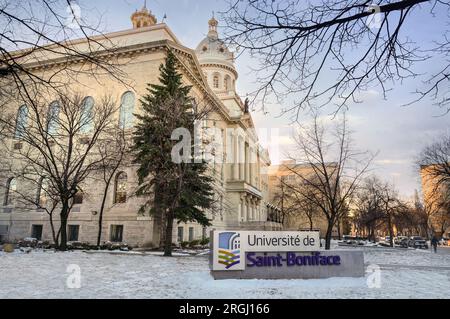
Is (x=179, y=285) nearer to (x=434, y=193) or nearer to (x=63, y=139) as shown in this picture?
(x=63, y=139)

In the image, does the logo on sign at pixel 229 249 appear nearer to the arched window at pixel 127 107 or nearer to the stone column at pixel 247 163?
the arched window at pixel 127 107

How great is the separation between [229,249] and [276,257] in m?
1.74

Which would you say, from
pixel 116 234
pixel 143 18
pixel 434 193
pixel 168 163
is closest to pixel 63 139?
pixel 116 234

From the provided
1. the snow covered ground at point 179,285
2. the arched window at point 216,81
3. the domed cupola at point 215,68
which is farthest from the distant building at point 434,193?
the arched window at point 216,81

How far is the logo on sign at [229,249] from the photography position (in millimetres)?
11005

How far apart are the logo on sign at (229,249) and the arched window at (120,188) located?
66.3 feet

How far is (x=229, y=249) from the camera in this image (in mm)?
11164

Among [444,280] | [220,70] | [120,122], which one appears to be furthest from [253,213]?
[444,280]

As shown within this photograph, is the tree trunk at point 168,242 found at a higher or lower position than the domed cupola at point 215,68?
lower

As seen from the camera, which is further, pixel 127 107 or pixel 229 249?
pixel 127 107

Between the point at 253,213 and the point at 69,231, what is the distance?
3494 centimetres

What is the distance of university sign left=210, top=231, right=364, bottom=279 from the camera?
11070 mm

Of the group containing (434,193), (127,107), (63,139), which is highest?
(127,107)
